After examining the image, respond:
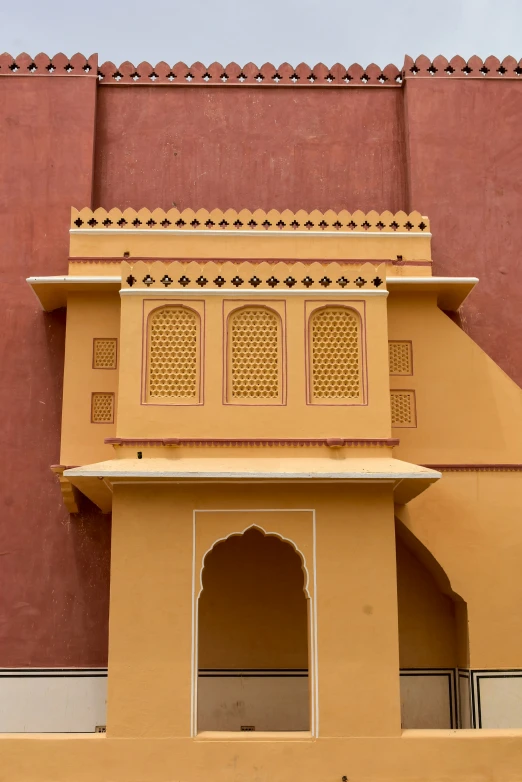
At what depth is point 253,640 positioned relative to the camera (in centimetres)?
964

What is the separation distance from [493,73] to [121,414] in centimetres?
641

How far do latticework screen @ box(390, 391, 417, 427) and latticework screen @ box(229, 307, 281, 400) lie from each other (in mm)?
1553

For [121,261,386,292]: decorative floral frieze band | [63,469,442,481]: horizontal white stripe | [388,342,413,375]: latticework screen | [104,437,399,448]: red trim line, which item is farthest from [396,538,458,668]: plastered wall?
[121,261,386,292]: decorative floral frieze band

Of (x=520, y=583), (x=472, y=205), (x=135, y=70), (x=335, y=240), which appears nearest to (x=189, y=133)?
(x=135, y=70)

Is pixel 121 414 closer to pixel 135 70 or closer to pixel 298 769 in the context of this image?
pixel 298 769

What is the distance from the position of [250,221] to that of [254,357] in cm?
205

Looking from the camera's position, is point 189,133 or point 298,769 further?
point 189,133

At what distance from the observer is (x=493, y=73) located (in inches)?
445

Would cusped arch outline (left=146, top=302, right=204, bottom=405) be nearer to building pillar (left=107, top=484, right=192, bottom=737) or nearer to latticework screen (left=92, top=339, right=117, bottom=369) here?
building pillar (left=107, top=484, right=192, bottom=737)

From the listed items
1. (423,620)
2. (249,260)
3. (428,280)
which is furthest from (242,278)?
(423,620)

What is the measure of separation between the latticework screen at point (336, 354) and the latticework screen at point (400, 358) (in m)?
1.07

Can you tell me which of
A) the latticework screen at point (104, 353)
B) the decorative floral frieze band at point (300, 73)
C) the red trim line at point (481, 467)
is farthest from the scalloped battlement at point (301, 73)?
the red trim line at point (481, 467)

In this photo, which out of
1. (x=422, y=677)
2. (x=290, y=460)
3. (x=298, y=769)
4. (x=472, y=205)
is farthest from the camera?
(x=472, y=205)

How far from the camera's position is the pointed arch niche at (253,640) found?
948cm
